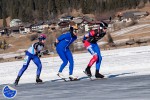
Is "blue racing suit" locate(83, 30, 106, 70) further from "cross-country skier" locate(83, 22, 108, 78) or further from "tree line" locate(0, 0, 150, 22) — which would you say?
"tree line" locate(0, 0, 150, 22)

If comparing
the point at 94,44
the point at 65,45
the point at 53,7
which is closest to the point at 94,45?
the point at 94,44

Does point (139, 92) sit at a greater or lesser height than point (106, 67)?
greater

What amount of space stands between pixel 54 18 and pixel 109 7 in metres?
24.9

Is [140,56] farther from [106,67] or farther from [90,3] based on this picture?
[90,3]

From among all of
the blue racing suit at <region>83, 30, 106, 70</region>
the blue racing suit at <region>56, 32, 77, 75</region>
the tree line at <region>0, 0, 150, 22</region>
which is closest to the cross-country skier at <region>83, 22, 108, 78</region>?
the blue racing suit at <region>83, 30, 106, 70</region>

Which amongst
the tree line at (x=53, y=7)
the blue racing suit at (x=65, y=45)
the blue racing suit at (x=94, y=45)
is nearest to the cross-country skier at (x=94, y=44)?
the blue racing suit at (x=94, y=45)

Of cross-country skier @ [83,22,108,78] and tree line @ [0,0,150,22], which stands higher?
cross-country skier @ [83,22,108,78]

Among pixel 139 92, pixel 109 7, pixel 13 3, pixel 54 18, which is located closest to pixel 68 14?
pixel 54 18

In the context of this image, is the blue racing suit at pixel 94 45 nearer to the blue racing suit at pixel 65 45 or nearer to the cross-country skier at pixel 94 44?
the cross-country skier at pixel 94 44

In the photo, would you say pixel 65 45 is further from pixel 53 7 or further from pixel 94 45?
pixel 53 7

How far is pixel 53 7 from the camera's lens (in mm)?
177875

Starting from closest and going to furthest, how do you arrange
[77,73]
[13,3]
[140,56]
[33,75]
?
[77,73], [33,75], [140,56], [13,3]

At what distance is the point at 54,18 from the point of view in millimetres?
173125

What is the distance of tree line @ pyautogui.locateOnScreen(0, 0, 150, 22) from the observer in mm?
159375
